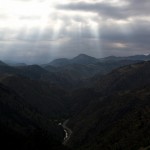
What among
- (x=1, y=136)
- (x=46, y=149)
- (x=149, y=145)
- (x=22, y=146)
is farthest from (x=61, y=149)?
(x=149, y=145)

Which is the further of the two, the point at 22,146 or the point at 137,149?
the point at 137,149

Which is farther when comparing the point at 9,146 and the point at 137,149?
the point at 137,149

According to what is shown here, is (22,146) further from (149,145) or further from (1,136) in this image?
(149,145)

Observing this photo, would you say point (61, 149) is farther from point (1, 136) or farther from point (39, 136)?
point (1, 136)

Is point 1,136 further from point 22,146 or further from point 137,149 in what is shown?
→ point 137,149

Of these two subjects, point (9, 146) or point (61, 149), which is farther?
point (61, 149)

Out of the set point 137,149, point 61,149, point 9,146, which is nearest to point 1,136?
point 9,146
